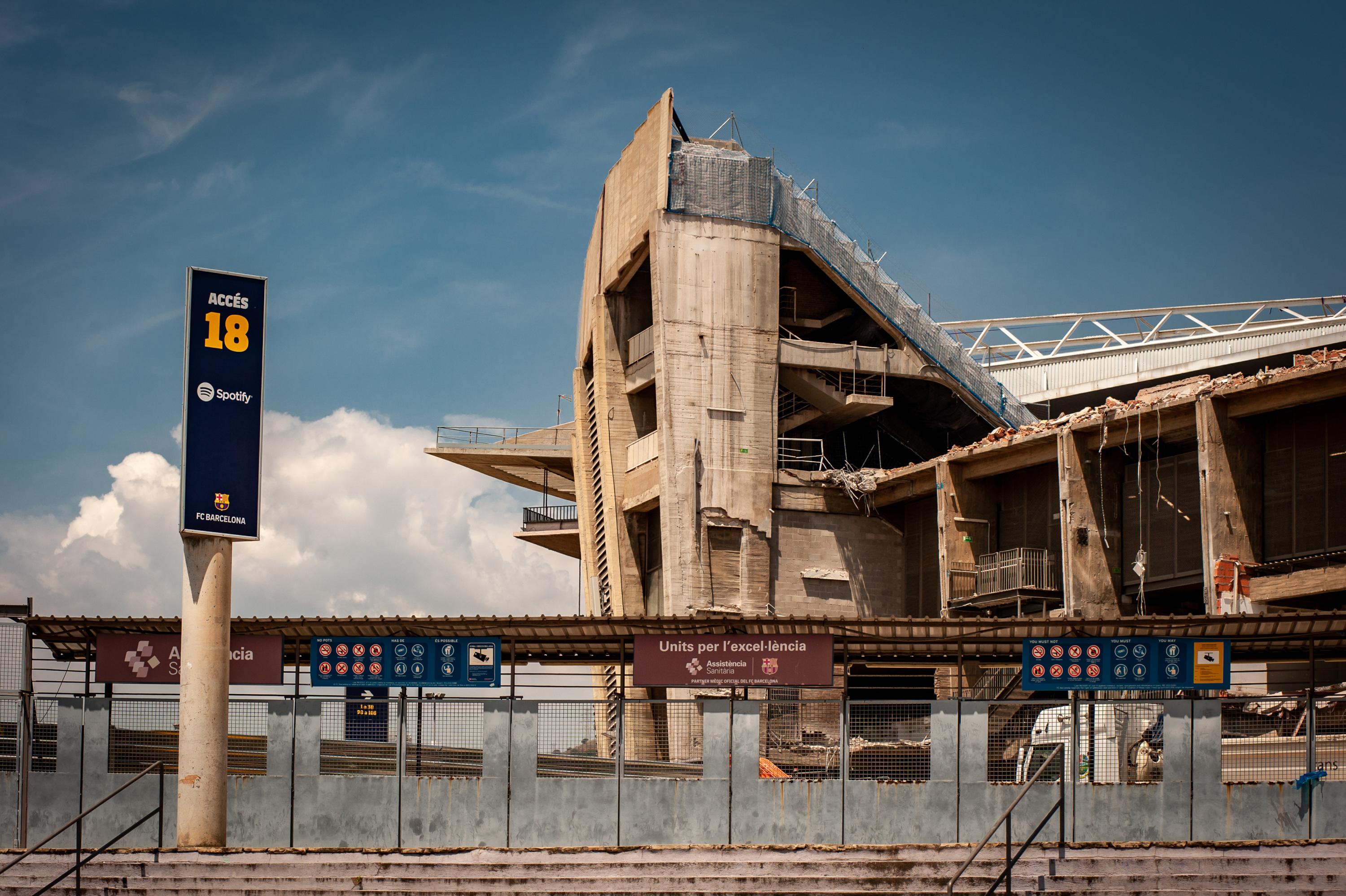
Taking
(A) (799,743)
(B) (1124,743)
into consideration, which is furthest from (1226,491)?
(B) (1124,743)

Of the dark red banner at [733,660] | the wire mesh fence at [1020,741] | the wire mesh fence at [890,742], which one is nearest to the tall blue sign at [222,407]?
the dark red banner at [733,660]

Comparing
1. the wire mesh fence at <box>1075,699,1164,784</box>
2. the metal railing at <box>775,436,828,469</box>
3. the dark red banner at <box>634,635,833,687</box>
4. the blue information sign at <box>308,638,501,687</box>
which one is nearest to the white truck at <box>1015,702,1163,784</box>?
the wire mesh fence at <box>1075,699,1164,784</box>

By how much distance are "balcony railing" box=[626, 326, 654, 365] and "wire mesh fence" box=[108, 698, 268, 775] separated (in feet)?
95.7

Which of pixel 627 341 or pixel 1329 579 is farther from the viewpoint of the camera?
pixel 627 341

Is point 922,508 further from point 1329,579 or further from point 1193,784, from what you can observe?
point 1193,784

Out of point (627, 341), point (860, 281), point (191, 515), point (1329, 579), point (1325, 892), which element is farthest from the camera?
point (627, 341)

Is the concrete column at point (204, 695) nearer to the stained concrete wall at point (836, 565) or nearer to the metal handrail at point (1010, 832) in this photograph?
the metal handrail at point (1010, 832)

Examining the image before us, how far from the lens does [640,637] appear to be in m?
24.4

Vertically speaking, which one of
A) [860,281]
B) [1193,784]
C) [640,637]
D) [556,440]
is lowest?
[1193,784]

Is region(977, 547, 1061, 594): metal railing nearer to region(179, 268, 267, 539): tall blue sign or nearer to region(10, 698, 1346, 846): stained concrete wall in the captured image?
region(10, 698, 1346, 846): stained concrete wall

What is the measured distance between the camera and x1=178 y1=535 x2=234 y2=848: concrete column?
2181 centimetres

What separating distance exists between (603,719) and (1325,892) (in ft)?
35.6

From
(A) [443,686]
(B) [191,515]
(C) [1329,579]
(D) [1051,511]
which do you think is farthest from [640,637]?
(D) [1051,511]

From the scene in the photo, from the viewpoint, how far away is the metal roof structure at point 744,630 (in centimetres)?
2417
